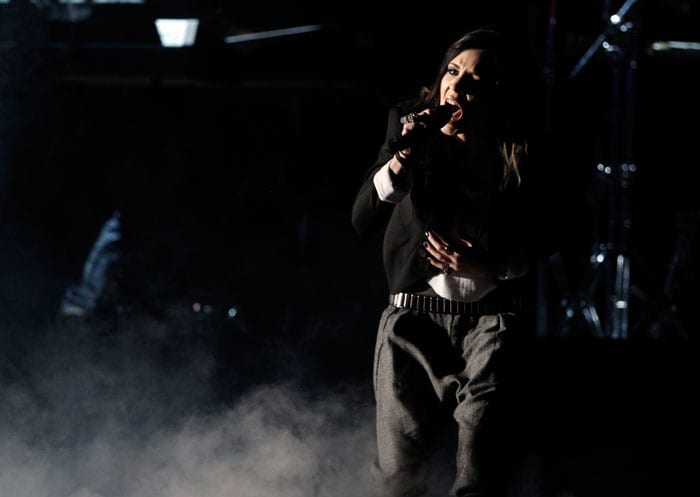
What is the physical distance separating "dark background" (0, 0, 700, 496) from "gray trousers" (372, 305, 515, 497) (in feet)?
5.80

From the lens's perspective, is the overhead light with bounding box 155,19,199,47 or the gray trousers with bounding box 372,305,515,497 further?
the overhead light with bounding box 155,19,199,47

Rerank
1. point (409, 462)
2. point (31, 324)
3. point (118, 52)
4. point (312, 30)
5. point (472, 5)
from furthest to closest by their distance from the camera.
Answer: point (118, 52), point (312, 30), point (472, 5), point (31, 324), point (409, 462)

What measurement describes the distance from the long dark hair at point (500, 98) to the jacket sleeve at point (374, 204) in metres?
0.09


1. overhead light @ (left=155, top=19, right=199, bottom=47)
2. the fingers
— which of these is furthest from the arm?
overhead light @ (left=155, top=19, right=199, bottom=47)

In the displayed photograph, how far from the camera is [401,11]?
18.0ft

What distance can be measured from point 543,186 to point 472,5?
3.97 m

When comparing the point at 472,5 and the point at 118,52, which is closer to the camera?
the point at 472,5

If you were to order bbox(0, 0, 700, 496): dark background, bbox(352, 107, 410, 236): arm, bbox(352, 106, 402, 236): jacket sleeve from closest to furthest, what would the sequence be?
bbox(352, 107, 410, 236): arm, bbox(352, 106, 402, 236): jacket sleeve, bbox(0, 0, 700, 496): dark background

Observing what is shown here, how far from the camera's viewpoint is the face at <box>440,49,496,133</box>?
177 centimetres

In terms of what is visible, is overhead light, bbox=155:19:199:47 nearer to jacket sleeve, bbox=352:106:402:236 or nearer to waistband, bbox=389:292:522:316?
jacket sleeve, bbox=352:106:402:236

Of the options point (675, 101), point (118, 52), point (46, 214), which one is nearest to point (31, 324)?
point (46, 214)

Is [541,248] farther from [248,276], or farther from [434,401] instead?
[248,276]

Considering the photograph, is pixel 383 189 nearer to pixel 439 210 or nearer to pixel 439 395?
pixel 439 210

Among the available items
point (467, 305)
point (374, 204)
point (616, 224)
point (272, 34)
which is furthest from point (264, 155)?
point (467, 305)
